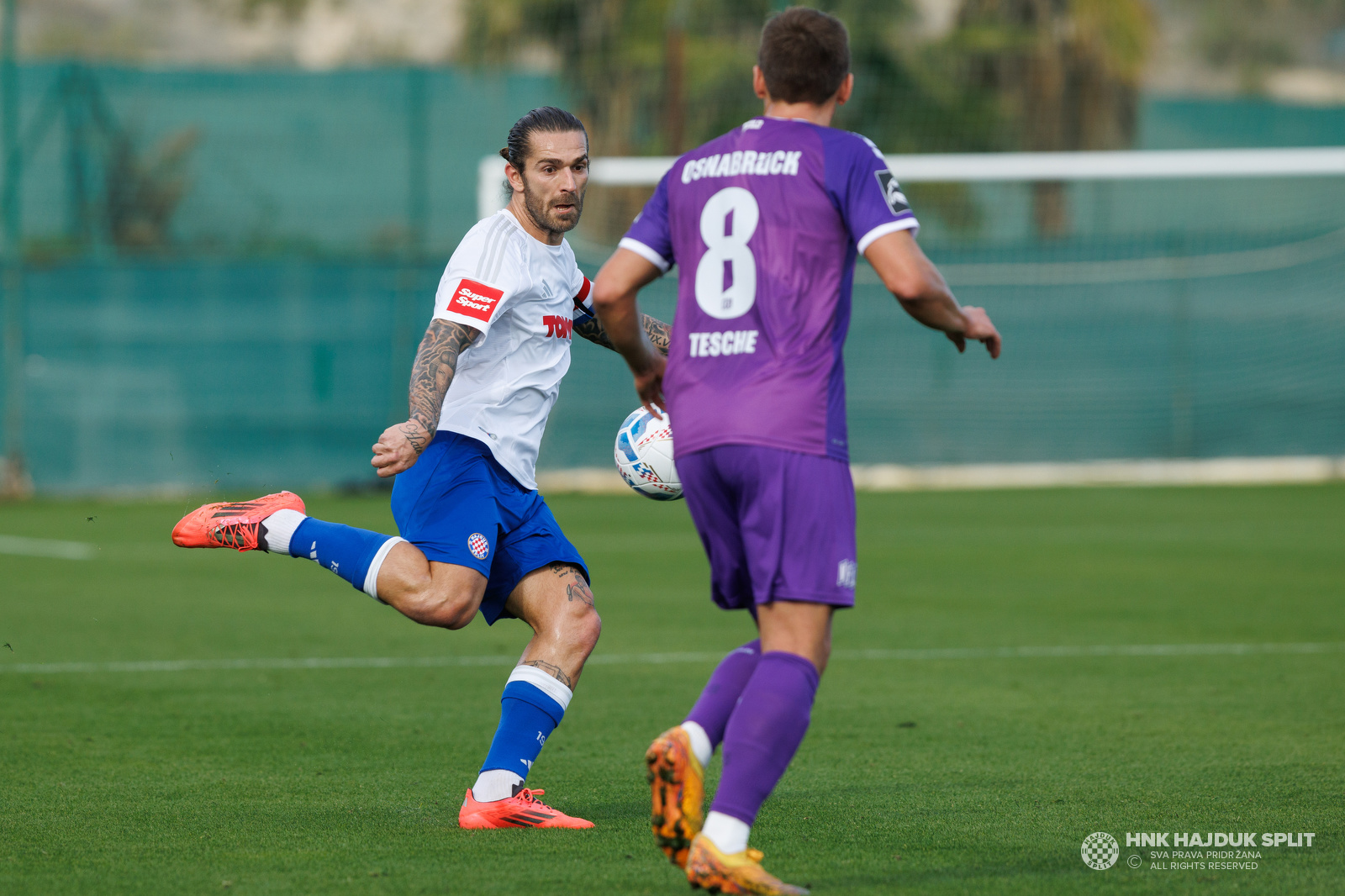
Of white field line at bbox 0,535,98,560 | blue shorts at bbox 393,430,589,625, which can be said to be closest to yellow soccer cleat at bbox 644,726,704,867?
blue shorts at bbox 393,430,589,625

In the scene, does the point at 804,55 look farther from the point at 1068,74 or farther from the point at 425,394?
the point at 1068,74

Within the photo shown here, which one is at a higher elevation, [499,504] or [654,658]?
[499,504]

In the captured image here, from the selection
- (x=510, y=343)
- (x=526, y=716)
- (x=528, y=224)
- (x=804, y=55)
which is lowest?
(x=526, y=716)

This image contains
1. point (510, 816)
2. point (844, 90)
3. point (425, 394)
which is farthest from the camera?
point (510, 816)

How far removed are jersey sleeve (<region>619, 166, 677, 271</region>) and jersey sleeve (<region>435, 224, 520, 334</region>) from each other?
846 mm

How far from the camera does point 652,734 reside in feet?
21.4

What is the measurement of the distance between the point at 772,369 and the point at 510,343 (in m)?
1.36

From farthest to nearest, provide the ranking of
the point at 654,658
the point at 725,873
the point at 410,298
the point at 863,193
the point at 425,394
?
the point at 410,298
the point at 654,658
the point at 425,394
the point at 863,193
the point at 725,873

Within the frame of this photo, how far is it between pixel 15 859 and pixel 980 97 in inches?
893

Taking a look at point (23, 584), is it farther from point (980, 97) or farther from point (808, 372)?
point (980, 97)

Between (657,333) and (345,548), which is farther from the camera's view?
(657,333)

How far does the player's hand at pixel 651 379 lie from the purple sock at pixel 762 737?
36.2 inches

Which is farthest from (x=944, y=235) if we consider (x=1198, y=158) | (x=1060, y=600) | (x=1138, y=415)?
(x=1060, y=600)

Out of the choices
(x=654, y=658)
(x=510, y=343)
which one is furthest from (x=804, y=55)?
(x=654, y=658)
